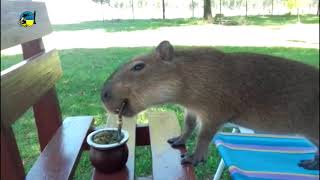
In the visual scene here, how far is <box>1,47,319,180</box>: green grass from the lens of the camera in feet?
7.64

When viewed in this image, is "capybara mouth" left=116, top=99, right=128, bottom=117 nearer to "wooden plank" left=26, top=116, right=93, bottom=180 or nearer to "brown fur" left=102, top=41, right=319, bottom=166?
"brown fur" left=102, top=41, right=319, bottom=166

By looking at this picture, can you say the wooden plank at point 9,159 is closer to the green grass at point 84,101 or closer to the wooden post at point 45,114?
the wooden post at point 45,114

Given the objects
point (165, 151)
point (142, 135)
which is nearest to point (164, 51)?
point (165, 151)

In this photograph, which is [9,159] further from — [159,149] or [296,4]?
[296,4]

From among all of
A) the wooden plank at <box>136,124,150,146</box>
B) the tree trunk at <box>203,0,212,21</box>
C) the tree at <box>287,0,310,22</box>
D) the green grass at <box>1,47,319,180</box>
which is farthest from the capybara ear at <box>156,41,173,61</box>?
the green grass at <box>1,47,319,180</box>

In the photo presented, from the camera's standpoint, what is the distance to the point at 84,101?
291 centimetres

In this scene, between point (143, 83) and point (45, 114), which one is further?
point (45, 114)

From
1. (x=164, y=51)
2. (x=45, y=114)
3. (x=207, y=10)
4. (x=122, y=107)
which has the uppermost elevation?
(x=207, y=10)

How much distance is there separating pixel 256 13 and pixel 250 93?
0.22 m

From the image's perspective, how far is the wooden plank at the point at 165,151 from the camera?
55.8 inches

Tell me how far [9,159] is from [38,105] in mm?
588

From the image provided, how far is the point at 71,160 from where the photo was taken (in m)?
1.56

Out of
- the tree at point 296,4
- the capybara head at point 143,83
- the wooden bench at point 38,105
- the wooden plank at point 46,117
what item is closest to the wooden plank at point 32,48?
the wooden bench at point 38,105

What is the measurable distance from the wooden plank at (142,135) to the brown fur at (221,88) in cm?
38
